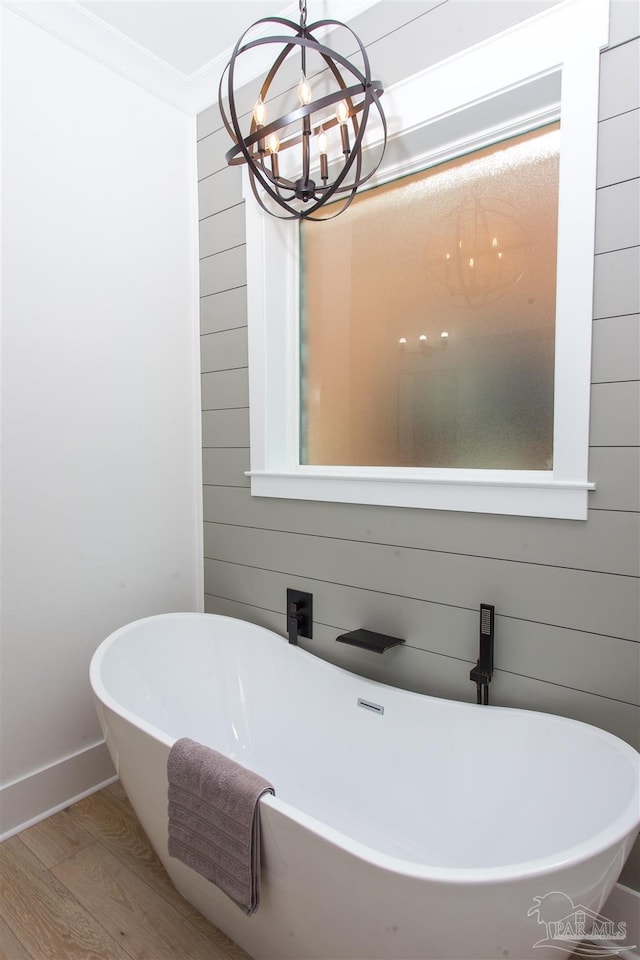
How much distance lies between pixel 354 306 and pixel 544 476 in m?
0.98

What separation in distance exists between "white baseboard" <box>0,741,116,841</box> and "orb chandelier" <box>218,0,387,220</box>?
84.1 inches

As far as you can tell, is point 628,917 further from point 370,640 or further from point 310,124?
point 310,124

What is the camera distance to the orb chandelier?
61.6 inches

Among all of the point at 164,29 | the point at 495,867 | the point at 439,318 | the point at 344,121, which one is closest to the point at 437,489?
the point at 439,318

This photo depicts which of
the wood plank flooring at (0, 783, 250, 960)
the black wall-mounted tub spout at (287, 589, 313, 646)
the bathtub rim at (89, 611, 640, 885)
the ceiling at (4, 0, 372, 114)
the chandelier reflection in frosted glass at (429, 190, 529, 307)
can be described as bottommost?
the wood plank flooring at (0, 783, 250, 960)

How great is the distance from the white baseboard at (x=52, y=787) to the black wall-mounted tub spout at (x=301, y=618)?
35.3 inches

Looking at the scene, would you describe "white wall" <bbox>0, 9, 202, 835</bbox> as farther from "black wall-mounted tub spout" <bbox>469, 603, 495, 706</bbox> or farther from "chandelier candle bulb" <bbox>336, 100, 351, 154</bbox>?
"black wall-mounted tub spout" <bbox>469, 603, 495, 706</bbox>

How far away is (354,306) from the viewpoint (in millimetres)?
2135

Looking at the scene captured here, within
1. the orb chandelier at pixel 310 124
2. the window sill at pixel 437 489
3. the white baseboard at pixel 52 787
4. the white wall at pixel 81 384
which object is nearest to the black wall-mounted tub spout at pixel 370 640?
the window sill at pixel 437 489

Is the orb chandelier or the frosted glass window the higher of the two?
the orb chandelier

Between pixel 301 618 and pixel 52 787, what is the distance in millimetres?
1091

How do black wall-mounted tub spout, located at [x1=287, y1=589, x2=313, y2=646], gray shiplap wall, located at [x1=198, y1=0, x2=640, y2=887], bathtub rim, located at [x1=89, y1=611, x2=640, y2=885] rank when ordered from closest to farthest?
bathtub rim, located at [x1=89, y1=611, x2=640, y2=885]
gray shiplap wall, located at [x1=198, y1=0, x2=640, y2=887]
black wall-mounted tub spout, located at [x1=287, y1=589, x2=313, y2=646]

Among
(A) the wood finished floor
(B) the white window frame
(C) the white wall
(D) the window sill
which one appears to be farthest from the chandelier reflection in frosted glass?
(A) the wood finished floor

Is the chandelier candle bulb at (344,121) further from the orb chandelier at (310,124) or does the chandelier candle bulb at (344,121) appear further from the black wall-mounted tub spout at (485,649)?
the black wall-mounted tub spout at (485,649)
